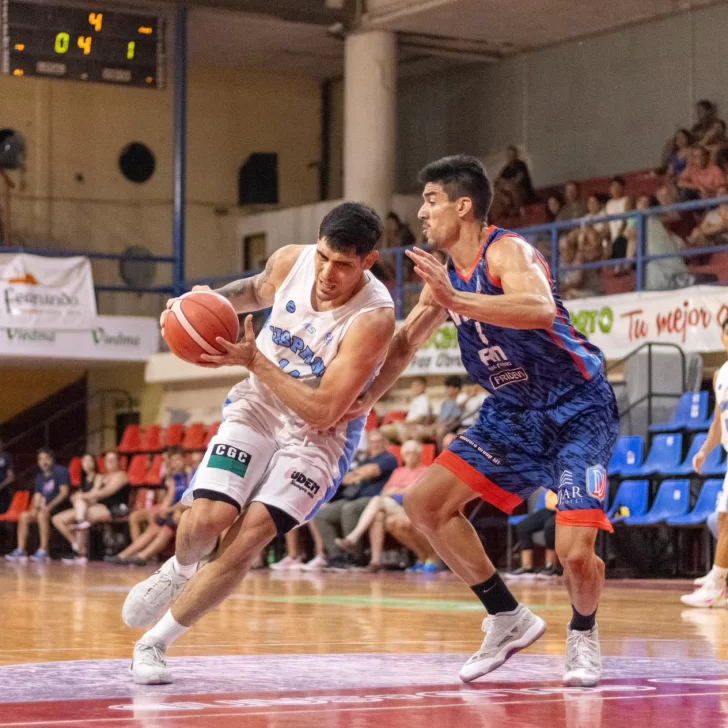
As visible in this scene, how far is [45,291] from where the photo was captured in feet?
60.6

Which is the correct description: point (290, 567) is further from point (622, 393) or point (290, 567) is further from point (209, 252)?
point (209, 252)

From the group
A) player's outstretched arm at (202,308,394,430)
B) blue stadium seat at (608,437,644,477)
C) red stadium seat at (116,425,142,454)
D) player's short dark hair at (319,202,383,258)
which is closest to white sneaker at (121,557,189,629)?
player's outstretched arm at (202,308,394,430)

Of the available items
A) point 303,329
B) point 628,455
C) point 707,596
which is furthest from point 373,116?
point 303,329

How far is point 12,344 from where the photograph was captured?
18.3m

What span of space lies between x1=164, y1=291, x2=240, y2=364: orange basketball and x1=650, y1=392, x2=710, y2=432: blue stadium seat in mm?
8534

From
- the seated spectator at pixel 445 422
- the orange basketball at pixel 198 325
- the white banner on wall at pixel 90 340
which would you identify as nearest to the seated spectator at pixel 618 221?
the seated spectator at pixel 445 422

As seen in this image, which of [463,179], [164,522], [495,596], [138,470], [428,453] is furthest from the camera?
[138,470]

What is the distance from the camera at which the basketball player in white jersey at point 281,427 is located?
491 cm

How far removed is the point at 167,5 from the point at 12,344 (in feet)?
16.5

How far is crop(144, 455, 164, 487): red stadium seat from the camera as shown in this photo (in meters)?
17.8

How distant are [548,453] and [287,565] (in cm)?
998

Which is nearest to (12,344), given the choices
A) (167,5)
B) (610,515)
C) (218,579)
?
(167,5)

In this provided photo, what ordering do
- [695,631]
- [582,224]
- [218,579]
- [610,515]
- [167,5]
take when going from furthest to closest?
[167,5], [582,224], [610,515], [695,631], [218,579]

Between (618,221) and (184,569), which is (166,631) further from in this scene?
(618,221)
